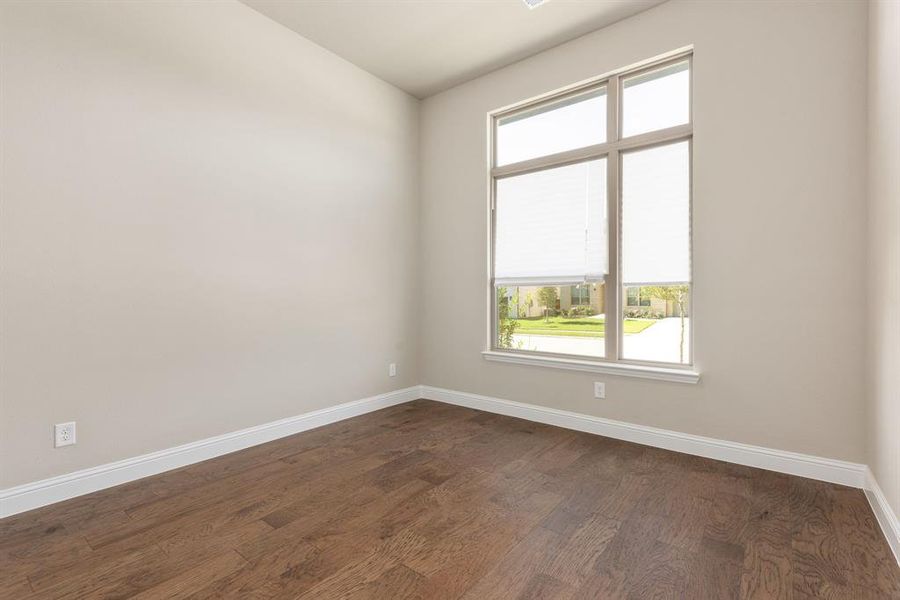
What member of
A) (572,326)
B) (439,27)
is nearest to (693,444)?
(572,326)

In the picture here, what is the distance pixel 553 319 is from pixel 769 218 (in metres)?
1.70

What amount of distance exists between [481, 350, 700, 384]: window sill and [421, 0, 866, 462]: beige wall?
7 cm

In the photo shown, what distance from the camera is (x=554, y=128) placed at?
371 centimetres

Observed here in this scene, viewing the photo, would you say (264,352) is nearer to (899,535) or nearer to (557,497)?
(557,497)

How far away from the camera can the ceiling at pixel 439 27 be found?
3.06m

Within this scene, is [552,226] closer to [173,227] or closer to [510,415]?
[510,415]

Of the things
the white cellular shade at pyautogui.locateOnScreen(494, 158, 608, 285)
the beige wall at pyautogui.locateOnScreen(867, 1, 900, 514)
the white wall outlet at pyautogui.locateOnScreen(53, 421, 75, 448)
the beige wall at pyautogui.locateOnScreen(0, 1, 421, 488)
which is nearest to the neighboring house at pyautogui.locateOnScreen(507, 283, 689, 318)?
the white cellular shade at pyautogui.locateOnScreen(494, 158, 608, 285)

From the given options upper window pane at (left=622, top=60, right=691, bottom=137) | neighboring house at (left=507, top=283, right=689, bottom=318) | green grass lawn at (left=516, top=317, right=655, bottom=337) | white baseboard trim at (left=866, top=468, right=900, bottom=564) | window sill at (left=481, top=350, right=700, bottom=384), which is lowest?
white baseboard trim at (left=866, top=468, right=900, bottom=564)

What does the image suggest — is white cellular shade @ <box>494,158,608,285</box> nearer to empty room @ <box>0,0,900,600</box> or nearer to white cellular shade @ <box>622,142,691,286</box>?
empty room @ <box>0,0,900,600</box>

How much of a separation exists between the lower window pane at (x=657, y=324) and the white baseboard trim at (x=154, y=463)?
96.8 inches

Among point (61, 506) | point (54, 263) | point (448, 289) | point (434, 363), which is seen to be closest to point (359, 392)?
point (434, 363)

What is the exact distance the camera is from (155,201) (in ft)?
8.55

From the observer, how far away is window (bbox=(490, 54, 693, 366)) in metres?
3.07

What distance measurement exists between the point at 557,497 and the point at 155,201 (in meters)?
2.99
